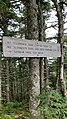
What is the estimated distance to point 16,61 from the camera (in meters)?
11.4

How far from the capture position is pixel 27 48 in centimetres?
369

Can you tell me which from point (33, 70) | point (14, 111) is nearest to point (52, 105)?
point (33, 70)

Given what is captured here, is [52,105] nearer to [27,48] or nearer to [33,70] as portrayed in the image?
[33,70]

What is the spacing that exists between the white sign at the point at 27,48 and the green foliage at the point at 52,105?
84 cm

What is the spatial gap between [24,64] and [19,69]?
41cm

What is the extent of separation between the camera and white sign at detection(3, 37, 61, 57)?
3377 millimetres

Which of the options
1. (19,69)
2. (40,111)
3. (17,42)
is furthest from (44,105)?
(19,69)

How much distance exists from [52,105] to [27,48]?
127 centimetres

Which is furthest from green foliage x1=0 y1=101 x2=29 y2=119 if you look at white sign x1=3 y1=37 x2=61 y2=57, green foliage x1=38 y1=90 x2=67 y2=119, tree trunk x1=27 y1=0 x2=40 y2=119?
white sign x1=3 y1=37 x2=61 y2=57

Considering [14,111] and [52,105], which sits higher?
[52,105]

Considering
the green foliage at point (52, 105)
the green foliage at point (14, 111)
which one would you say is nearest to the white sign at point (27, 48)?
the green foliage at point (52, 105)

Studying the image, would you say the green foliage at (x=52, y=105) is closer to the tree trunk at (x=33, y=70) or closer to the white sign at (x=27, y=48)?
the tree trunk at (x=33, y=70)

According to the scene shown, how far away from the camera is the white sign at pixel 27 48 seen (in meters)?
3.38

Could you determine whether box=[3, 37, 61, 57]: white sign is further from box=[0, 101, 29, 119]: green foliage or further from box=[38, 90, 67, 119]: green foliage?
box=[0, 101, 29, 119]: green foliage
